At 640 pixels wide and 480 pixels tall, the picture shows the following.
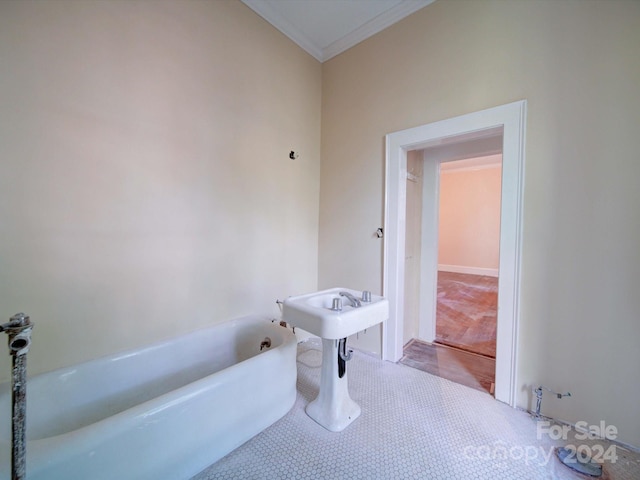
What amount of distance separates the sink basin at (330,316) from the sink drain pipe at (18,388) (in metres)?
1.02

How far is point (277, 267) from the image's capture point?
2.41 metres

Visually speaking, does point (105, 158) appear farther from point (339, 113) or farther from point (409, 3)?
point (409, 3)

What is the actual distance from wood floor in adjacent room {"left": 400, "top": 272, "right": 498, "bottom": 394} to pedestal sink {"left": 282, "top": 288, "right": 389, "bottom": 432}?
0.97 meters

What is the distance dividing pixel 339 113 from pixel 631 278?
8.03 ft

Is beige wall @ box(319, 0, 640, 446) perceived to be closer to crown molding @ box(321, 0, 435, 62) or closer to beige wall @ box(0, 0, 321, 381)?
crown molding @ box(321, 0, 435, 62)

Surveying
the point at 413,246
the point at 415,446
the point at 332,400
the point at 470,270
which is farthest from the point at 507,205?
the point at 470,270

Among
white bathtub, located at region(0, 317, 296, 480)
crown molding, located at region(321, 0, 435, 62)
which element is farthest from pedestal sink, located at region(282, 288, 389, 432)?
crown molding, located at region(321, 0, 435, 62)

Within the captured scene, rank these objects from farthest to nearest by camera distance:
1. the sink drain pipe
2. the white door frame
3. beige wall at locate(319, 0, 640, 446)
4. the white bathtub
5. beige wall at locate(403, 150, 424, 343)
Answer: beige wall at locate(403, 150, 424, 343) < the white door frame < beige wall at locate(319, 0, 640, 446) < the white bathtub < the sink drain pipe

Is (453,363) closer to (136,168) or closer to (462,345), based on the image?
(462,345)

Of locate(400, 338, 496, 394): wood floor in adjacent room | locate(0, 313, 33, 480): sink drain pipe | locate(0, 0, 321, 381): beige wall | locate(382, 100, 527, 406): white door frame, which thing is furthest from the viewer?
locate(400, 338, 496, 394): wood floor in adjacent room

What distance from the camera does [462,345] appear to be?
8.62 ft

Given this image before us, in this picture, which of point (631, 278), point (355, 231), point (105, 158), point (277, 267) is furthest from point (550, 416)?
point (105, 158)

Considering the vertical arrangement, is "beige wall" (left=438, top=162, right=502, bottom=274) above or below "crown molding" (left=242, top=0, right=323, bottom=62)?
below

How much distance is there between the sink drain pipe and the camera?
0.69 metres
